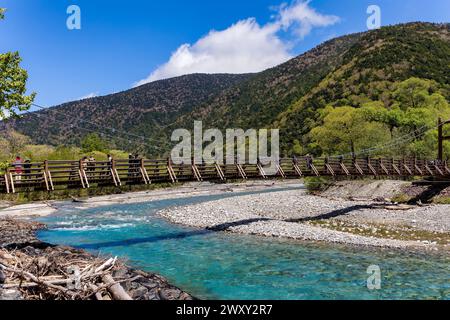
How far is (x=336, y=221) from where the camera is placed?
28.7 metres

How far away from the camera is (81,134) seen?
561 ft

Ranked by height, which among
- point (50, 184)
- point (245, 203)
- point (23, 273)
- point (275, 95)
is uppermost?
point (275, 95)

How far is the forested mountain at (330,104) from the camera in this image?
54906 mm

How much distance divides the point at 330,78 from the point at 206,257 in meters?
108

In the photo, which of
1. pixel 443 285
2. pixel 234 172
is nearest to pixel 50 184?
pixel 234 172

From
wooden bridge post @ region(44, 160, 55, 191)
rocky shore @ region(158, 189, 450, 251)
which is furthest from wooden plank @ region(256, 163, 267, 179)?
wooden bridge post @ region(44, 160, 55, 191)

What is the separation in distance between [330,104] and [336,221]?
7181 centimetres

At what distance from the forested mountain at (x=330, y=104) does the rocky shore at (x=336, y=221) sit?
837cm

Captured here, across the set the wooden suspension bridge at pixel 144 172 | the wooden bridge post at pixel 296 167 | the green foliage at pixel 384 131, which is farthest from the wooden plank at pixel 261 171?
the green foliage at pixel 384 131

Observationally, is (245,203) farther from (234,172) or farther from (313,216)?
(234,172)

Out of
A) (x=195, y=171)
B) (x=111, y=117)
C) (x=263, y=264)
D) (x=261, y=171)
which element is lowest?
(x=263, y=264)

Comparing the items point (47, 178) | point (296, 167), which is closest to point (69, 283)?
point (47, 178)

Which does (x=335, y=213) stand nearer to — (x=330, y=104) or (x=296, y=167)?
(x=296, y=167)

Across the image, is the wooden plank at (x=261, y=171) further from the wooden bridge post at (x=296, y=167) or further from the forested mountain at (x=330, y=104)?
the forested mountain at (x=330, y=104)
